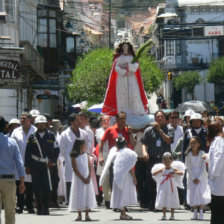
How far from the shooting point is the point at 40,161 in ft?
53.5

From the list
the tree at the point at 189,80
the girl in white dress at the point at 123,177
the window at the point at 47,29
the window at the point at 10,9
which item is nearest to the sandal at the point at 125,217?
the girl in white dress at the point at 123,177

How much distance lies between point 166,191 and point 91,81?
1524 inches

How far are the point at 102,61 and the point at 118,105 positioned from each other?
37.1m

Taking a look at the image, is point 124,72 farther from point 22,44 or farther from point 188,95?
point 188,95

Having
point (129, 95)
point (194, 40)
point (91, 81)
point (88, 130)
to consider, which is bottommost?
point (88, 130)

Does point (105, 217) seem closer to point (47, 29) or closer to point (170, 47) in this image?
point (47, 29)

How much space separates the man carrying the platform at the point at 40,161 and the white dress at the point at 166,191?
2.03 m

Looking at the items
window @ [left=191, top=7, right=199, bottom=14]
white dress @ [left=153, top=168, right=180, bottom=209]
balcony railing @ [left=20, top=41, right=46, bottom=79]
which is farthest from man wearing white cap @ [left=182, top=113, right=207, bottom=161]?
window @ [left=191, top=7, right=199, bottom=14]

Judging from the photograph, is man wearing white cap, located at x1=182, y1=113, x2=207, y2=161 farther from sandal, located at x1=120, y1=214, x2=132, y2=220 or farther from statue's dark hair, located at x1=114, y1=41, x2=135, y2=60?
statue's dark hair, located at x1=114, y1=41, x2=135, y2=60

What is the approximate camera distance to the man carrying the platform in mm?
16281

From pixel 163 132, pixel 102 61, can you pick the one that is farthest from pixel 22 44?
pixel 163 132

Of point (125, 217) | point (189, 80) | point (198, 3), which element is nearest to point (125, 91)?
point (125, 217)

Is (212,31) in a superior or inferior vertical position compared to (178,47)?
superior

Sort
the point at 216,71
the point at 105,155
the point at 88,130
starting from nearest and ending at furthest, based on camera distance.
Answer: the point at 105,155 → the point at 88,130 → the point at 216,71
